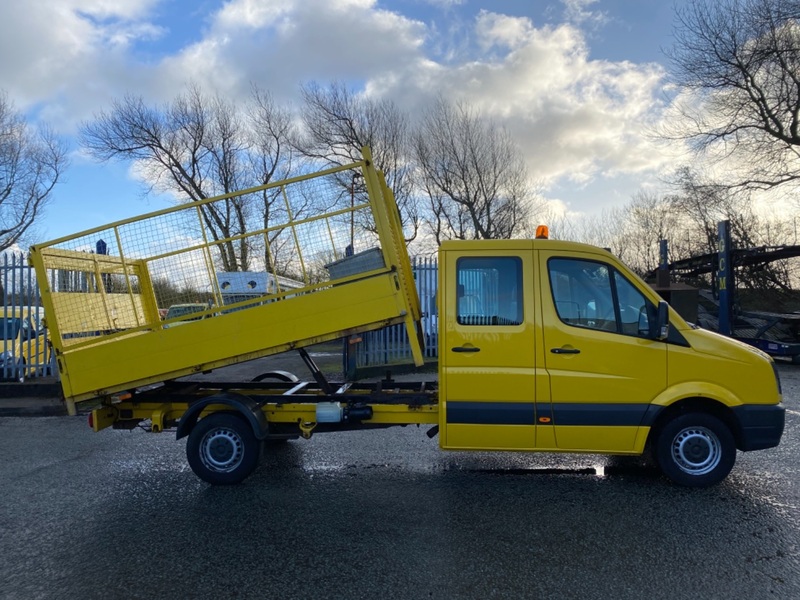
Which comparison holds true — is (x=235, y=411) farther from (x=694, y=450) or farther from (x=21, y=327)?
(x=21, y=327)

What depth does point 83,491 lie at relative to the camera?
16.6ft

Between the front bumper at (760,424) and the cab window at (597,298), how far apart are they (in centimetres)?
115

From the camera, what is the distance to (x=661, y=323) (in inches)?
176

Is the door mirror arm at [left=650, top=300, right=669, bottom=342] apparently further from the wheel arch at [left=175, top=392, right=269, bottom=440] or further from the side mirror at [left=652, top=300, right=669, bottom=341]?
the wheel arch at [left=175, top=392, right=269, bottom=440]

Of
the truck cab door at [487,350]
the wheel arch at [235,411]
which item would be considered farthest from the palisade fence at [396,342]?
the truck cab door at [487,350]

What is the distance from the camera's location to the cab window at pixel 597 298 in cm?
Result: 462

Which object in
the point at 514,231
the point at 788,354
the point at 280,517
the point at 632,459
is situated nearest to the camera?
the point at 280,517

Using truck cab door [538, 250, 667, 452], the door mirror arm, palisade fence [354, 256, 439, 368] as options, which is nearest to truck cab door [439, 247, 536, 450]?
truck cab door [538, 250, 667, 452]

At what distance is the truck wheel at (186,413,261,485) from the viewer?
499 centimetres

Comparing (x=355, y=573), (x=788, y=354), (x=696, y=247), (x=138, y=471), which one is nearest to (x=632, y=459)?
(x=355, y=573)

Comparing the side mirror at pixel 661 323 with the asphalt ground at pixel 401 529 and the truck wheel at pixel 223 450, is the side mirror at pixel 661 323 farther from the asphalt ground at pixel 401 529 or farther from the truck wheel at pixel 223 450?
the truck wheel at pixel 223 450

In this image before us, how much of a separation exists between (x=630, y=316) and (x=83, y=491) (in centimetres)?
560

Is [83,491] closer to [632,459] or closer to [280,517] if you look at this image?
[280,517]

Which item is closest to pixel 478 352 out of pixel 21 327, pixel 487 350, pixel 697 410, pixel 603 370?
pixel 487 350
